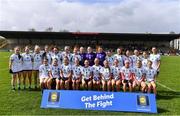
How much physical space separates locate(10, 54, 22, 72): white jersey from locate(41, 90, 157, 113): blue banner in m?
3.51

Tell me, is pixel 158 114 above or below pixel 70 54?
below

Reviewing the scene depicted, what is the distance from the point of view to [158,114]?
30.7ft

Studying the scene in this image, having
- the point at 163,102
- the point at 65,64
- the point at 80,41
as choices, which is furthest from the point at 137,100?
the point at 80,41

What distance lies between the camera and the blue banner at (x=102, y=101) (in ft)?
30.8

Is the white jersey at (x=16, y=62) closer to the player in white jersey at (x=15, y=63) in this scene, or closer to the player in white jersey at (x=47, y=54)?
the player in white jersey at (x=15, y=63)

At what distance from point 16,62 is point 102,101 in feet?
15.0

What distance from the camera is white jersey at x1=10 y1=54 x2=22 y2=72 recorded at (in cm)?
1270

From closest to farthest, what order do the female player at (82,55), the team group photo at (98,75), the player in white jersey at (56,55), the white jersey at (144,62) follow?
the team group photo at (98,75)
the white jersey at (144,62)
the female player at (82,55)
the player in white jersey at (56,55)

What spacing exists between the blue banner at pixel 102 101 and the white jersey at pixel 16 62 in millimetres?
3512

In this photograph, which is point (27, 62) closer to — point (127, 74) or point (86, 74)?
point (86, 74)

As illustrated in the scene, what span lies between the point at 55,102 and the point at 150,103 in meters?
2.52

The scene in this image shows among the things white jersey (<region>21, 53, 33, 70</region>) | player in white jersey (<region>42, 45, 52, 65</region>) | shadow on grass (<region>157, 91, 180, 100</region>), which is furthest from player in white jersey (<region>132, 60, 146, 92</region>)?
white jersey (<region>21, 53, 33, 70</region>)

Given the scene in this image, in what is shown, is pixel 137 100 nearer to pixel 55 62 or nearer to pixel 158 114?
pixel 158 114

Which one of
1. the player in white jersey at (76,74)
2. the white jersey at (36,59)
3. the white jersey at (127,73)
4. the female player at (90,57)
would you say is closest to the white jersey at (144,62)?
the white jersey at (127,73)
